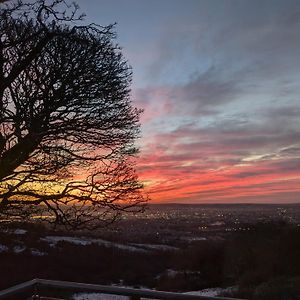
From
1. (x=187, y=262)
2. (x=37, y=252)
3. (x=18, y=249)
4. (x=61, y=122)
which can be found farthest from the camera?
(x=37, y=252)

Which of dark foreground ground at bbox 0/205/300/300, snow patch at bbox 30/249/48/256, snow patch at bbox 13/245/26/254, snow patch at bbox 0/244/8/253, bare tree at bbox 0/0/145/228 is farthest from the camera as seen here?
snow patch at bbox 30/249/48/256

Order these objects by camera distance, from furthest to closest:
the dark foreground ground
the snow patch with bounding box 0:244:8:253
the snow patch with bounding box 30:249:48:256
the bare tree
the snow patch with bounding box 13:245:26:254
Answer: the snow patch with bounding box 30:249:48:256, the snow patch with bounding box 13:245:26:254, the snow patch with bounding box 0:244:8:253, the dark foreground ground, the bare tree

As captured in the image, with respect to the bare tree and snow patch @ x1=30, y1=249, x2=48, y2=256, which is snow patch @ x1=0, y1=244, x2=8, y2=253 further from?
the bare tree

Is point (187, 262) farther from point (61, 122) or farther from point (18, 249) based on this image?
point (61, 122)

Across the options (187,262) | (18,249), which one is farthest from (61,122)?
(18,249)

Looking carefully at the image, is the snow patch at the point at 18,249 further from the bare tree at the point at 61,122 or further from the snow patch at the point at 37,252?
the bare tree at the point at 61,122

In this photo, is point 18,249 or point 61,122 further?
point 18,249

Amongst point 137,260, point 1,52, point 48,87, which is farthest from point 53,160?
point 137,260

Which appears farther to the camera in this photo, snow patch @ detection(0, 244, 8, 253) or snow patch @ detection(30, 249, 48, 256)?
snow patch @ detection(30, 249, 48, 256)

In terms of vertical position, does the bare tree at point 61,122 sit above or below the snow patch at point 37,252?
above

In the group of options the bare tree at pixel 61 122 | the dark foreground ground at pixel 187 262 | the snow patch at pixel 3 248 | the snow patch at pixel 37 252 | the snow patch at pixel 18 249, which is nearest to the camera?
the bare tree at pixel 61 122

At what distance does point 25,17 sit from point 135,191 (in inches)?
144

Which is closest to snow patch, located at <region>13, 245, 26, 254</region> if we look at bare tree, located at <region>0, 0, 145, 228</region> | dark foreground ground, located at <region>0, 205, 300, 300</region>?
dark foreground ground, located at <region>0, 205, 300, 300</region>

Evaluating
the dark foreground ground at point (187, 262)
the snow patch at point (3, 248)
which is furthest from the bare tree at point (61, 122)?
the snow patch at point (3, 248)
